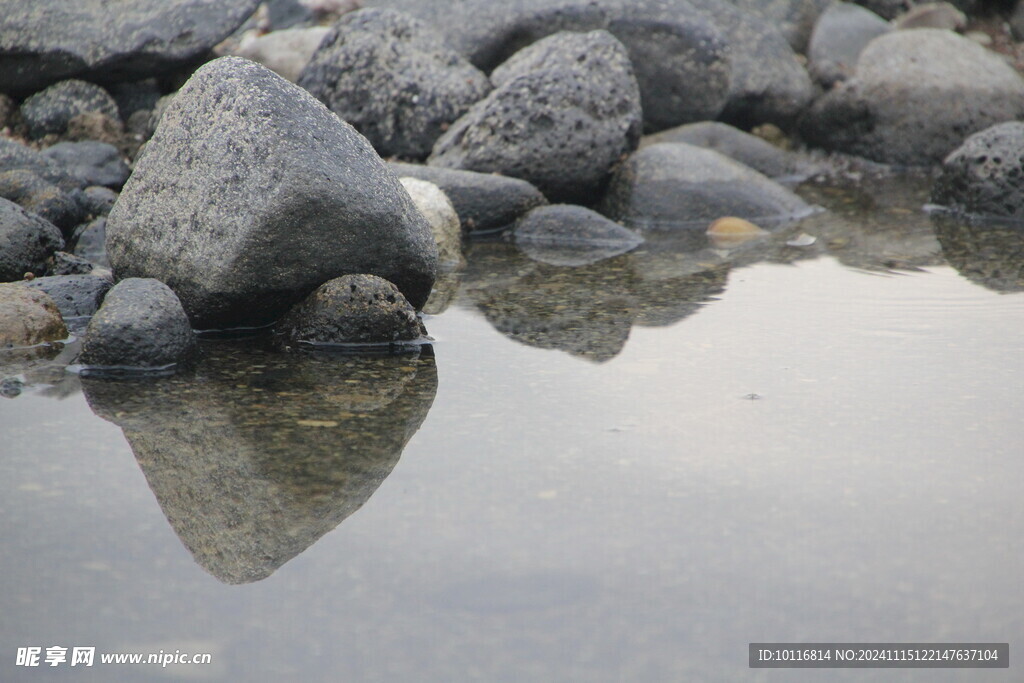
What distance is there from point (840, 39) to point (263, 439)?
1034 centimetres

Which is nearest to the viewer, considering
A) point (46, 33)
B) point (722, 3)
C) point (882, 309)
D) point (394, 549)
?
point (394, 549)

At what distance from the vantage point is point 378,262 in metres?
4.81

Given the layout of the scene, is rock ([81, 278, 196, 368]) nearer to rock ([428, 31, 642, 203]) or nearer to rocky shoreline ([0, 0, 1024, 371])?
rocky shoreline ([0, 0, 1024, 371])

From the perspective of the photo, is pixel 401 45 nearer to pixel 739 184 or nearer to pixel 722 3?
pixel 739 184

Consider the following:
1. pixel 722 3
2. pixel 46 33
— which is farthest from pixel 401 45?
pixel 722 3

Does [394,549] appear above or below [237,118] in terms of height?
below

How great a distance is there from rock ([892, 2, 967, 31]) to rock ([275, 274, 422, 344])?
1031 centimetres

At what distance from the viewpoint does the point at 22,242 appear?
520 cm

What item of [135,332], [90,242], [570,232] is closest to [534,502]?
[135,332]

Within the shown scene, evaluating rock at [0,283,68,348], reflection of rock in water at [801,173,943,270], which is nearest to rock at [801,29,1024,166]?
reflection of rock in water at [801,173,943,270]

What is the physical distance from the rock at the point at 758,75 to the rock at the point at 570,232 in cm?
390

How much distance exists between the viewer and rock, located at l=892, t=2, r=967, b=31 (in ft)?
42.0

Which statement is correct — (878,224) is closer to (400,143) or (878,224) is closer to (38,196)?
(400,143)

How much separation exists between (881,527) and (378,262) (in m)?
2.64
